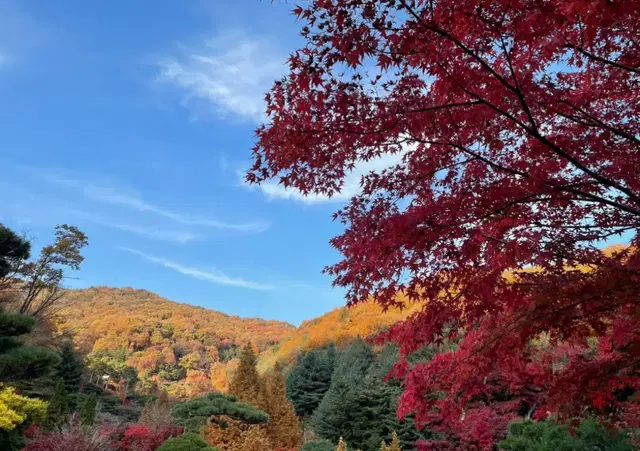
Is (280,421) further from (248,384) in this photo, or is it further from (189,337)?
(189,337)

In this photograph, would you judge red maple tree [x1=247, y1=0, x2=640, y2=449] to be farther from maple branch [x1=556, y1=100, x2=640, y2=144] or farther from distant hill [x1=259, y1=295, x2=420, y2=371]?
distant hill [x1=259, y1=295, x2=420, y2=371]

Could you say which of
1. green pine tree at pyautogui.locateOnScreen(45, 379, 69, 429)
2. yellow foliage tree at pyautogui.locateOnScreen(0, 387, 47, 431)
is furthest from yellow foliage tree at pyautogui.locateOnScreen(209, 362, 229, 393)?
yellow foliage tree at pyautogui.locateOnScreen(0, 387, 47, 431)

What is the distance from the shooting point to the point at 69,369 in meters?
28.2

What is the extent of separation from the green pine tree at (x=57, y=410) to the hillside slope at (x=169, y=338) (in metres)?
22.8

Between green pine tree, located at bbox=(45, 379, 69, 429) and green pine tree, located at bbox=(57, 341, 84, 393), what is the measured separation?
36.3 ft

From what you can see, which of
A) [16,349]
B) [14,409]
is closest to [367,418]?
[14,409]

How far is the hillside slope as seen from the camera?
5296 centimetres

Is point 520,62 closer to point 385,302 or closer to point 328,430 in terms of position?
point 385,302

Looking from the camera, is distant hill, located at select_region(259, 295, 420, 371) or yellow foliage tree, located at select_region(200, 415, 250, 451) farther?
distant hill, located at select_region(259, 295, 420, 371)

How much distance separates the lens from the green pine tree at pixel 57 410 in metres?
15.8

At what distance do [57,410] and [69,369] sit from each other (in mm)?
13053

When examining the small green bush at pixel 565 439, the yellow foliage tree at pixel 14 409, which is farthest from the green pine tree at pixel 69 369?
the small green bush at pixel 565 439

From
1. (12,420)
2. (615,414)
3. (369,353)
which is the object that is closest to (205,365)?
(369,353)

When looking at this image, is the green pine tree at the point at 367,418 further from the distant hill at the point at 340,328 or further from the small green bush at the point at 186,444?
the distant hill at the point at 340,328
